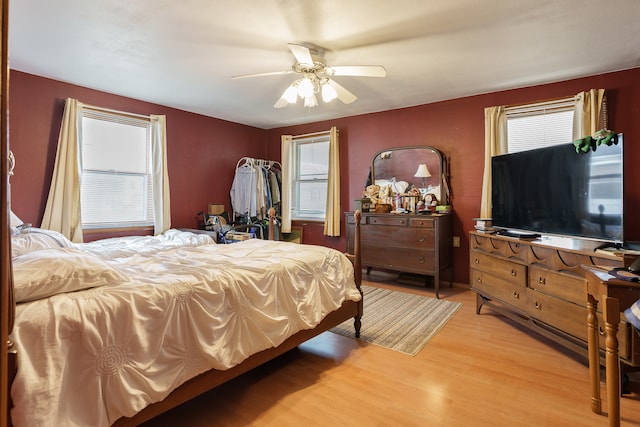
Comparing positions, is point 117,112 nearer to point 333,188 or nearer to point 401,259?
point 333,188

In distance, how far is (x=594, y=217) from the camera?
2.38 m

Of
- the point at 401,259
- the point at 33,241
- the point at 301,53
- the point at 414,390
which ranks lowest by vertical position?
the point at 414,390

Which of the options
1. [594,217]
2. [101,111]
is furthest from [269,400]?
[101,111]

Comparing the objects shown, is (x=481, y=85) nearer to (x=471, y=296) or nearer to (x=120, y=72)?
(x=471, y=296)

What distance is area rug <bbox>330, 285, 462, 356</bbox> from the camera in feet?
8.89

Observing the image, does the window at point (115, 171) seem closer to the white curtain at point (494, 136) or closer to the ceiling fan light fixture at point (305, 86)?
the ceiling fan light fixture at point (305, 86)

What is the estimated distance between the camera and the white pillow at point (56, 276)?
121 centimetres

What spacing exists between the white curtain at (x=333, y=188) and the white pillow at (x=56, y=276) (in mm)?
3811

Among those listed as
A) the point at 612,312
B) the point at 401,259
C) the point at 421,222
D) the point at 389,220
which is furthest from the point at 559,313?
the point at 389,220

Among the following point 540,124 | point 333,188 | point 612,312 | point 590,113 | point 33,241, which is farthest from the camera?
point 333,188

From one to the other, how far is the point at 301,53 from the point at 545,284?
2.49 m

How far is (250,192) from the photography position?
5184mm

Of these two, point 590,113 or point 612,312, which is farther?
point 590,113

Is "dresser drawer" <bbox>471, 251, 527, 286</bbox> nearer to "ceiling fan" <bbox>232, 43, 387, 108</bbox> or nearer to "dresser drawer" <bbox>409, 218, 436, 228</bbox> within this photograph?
"dresser drawer" <bbox>409, 218, 436, 228</bbox>
